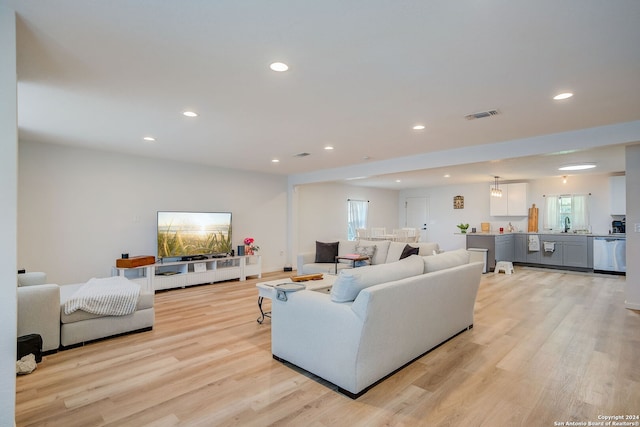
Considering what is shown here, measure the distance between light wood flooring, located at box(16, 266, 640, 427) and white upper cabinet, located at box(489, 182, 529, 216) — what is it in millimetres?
5066

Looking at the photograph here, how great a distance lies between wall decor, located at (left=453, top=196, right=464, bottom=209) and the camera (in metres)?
9.90

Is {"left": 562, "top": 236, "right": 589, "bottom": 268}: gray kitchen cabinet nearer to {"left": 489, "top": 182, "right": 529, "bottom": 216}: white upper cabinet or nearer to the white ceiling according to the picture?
{"left": 489, "top": 182, "right": 529, "bottom": 216}: white upper cabinet

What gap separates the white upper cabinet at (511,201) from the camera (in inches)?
338

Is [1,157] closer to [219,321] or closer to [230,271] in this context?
[219,321]

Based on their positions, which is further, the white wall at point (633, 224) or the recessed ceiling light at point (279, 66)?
the white wall at point (633, 224)

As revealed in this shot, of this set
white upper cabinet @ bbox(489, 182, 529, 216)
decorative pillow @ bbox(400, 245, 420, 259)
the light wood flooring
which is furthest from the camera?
white upper cabinet @ bbox(489, 182, 529, 216)

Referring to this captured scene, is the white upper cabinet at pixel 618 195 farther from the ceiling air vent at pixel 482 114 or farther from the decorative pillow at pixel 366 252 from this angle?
the ceiling air vent at pixel 482 114

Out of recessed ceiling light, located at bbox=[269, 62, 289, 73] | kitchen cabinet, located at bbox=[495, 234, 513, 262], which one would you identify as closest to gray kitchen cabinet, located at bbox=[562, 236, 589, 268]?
kitchen cabinet, located at bbox=[495, 234, 513, 262]

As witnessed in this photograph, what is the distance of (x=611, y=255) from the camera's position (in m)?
7.10

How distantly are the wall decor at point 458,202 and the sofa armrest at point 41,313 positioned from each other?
31.9 feet

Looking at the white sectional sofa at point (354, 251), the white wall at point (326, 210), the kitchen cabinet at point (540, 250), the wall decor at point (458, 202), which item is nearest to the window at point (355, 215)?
the white wall at point (326, 210)

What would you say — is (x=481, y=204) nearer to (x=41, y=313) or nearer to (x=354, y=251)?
(x=354, y=251)

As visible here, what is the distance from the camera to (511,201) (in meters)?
8.79

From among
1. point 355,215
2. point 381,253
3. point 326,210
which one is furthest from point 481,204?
point 381,253
